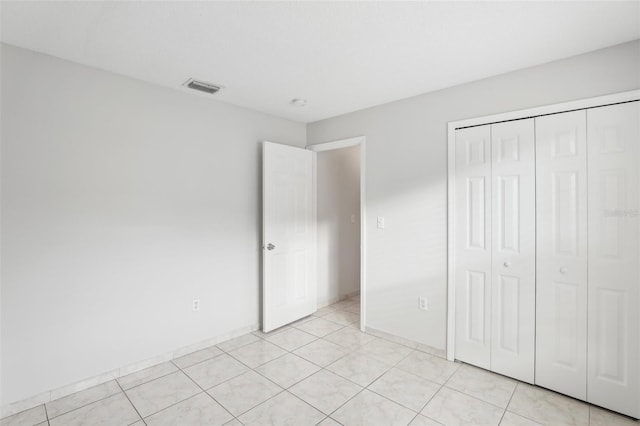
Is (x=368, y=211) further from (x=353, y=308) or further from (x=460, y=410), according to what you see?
(x=460, y=410)

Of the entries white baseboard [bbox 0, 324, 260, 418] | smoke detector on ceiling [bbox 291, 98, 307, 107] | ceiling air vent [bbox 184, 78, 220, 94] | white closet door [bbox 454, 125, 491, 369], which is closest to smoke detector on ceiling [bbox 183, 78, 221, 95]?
ceiling air vent [bbox 184, 78, 220, 94]

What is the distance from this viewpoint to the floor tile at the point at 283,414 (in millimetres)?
1986

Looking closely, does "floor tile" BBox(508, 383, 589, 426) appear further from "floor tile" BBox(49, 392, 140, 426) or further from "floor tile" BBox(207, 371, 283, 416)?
"floor tile" BBox(49, 392, 140, 426)

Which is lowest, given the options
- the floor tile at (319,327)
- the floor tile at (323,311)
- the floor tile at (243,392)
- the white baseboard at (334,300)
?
the floor tile at (243,392)

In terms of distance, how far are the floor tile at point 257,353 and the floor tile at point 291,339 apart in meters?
0.08

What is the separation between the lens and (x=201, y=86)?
2754 mm

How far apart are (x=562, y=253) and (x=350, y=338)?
2022 mm

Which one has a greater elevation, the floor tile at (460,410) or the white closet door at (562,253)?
the white closet door at (562,253)

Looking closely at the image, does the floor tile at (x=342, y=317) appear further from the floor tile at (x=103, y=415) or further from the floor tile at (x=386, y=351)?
the floor tile at (x=103, y=415)

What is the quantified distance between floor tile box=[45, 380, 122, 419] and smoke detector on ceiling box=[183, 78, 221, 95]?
8.13ft

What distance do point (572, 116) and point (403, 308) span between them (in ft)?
6.85

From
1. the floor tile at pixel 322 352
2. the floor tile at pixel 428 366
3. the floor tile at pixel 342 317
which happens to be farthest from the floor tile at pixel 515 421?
the floor tile at pixel 342 317

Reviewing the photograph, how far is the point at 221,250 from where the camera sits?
10.4ft

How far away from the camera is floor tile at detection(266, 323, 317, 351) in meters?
3.11
